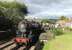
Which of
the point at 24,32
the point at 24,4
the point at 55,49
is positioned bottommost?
the point at 55,49

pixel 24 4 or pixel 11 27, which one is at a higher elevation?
pixel 24 4

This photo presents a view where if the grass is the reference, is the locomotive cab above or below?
above

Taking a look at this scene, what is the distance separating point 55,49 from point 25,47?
9.28ft

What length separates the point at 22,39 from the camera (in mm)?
19094

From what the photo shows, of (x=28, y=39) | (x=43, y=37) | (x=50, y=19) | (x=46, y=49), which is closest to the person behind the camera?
(x=46, y=49)

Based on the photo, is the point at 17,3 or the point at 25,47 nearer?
the point at 25,47

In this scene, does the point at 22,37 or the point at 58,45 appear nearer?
the point at 22,37

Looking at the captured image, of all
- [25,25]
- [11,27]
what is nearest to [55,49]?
[25,25]

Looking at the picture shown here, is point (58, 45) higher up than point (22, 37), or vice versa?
point (22, 37)

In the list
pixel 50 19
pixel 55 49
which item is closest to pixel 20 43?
pixel 55 49

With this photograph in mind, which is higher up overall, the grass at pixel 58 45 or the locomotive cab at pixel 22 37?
the locomotive cab at pixel 22 37

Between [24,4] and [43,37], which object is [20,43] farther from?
[24,4]

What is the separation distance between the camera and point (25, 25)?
20.8 metres

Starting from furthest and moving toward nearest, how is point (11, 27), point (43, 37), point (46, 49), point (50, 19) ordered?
1. point (50, 19)
2. point (11, 27)
3. point (43, 37)
4. point (46, 49)
